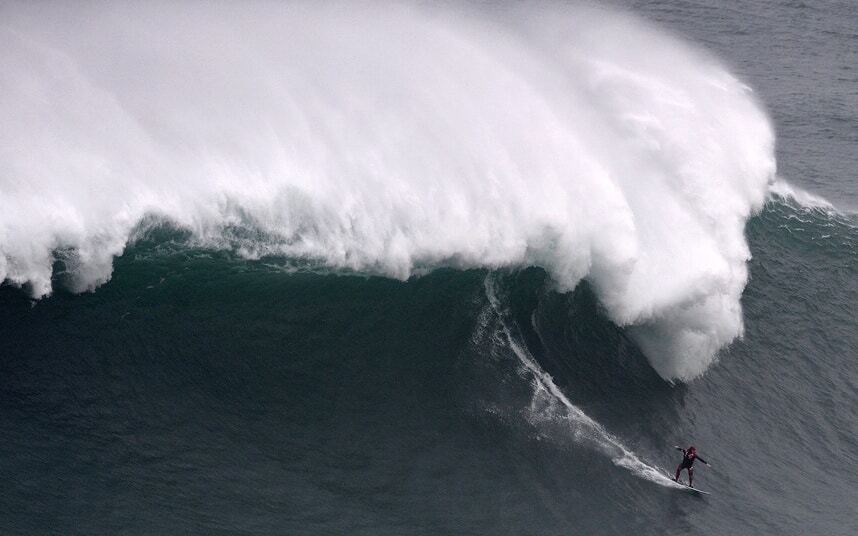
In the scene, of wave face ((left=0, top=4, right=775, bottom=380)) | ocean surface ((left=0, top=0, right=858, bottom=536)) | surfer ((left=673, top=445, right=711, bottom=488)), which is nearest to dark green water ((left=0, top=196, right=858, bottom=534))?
ocean surface ((left=0, top=0, right=858, bottom=536))

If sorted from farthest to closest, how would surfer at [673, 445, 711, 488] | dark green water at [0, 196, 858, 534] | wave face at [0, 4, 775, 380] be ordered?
wave face at [0, 4, 775, 380] < surfer at [673, 445, 711, 488] < dark green water at [0, 196, 858, 534]

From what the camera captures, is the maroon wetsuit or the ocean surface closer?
the ocean surface

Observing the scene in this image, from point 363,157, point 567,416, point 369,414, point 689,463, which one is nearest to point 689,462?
point 689,463

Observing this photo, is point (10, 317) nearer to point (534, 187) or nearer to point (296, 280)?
point (296, 280)

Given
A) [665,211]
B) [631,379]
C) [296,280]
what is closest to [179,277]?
[296,280]

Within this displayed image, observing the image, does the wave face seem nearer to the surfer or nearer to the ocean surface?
the ocean surface

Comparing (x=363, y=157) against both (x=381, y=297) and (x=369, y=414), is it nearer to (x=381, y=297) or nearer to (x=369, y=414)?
(x=381, y=297)
